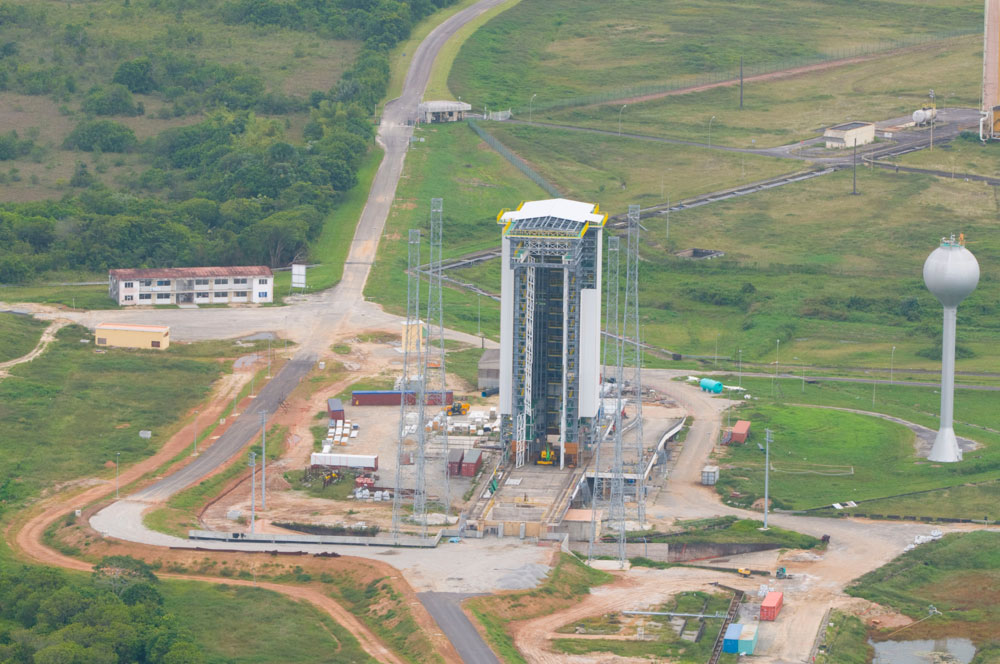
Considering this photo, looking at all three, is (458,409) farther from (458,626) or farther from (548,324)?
(458,626)

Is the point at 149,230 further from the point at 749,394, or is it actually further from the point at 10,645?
the point at 10,645

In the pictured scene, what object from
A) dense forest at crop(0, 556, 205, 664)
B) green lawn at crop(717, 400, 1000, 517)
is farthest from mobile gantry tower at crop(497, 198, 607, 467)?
dense forest at crop(0, 556, 205, 664)

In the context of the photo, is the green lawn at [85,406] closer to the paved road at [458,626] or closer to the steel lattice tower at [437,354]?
the steel lattice tower at [437,354]

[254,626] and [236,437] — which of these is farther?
[236,437]

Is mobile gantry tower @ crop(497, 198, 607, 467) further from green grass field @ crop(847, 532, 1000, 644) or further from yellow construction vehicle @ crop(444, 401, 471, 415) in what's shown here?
green grass field @ crop(847, 532, 1000, 644)

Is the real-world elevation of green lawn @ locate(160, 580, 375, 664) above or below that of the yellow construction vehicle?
below

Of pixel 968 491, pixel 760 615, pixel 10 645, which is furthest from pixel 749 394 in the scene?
pixel 10 645

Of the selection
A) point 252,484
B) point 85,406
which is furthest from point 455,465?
point 85,406
